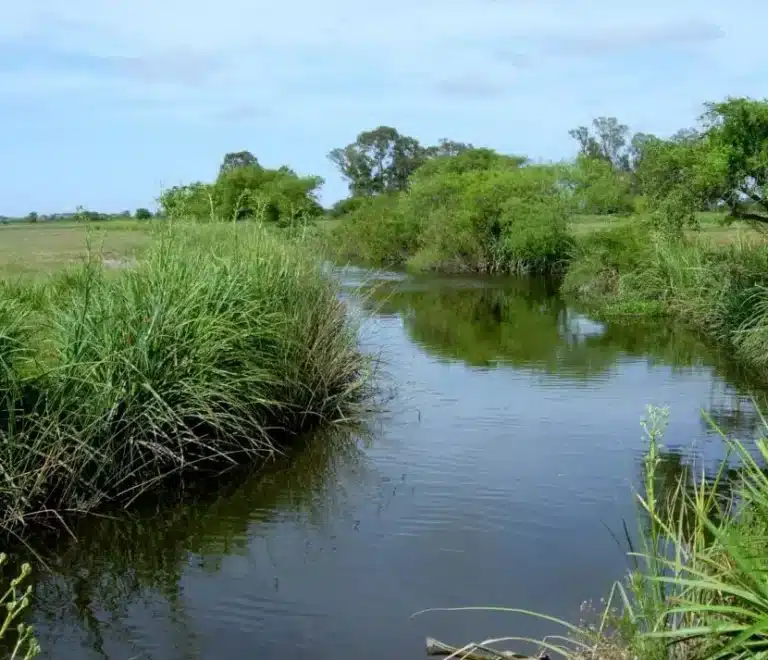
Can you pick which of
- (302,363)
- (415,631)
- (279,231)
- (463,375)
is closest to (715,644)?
(415,631)

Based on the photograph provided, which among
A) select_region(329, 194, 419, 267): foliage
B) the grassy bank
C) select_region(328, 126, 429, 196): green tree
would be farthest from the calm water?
select_region(328, 126, 429, 196): green tree

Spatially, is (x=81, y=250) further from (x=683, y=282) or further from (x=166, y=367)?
(x=166, y=367)

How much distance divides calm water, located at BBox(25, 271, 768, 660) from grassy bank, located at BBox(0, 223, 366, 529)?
1.65ft

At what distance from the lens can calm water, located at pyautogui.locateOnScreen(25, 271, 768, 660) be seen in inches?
264

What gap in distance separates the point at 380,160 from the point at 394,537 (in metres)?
75.6

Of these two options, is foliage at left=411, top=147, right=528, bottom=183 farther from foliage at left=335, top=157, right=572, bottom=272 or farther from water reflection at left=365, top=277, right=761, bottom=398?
water reflection at left=365, top=277, right=761, bottom=398

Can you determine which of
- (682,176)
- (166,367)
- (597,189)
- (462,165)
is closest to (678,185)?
(682,176)

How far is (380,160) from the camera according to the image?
8238cm

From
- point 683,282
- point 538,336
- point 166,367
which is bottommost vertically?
point 538,336

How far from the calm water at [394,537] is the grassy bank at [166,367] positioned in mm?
504

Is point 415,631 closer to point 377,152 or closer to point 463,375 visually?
point 463,375

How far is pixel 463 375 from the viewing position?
1612cm

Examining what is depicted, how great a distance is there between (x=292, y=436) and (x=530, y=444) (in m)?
2.77

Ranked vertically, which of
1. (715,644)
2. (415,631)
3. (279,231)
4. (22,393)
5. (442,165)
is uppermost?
(442,165)
